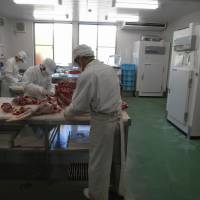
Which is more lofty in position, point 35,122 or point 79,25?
point 79,25

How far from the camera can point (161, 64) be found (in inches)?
271

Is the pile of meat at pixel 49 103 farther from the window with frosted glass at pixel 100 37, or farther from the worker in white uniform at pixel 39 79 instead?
the window with frosted glass at pixel 100 37

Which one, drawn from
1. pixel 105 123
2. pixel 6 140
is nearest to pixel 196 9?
pixel 105 123

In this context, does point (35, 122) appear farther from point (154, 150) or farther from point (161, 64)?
point (161, 64)

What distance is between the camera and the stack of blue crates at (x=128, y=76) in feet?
23.4

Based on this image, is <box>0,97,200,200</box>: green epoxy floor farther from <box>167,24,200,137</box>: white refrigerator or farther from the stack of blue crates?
the stack of blue crates

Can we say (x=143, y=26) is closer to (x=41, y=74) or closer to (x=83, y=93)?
(x=41, y=74)

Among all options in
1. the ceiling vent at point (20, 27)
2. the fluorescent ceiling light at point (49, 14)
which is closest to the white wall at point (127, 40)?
the fluorescent ceiling light at point (49, 14)

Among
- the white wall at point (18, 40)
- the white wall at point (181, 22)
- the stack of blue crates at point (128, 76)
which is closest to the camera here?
the white wall at point (181, 22)

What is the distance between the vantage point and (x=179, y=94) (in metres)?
3.83

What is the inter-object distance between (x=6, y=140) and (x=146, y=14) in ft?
17.4

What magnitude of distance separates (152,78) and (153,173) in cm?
488

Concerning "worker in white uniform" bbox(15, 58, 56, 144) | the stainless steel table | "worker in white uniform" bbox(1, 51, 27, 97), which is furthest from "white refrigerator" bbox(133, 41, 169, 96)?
the stainless steel table

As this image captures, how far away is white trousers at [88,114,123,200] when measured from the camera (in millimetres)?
1704
